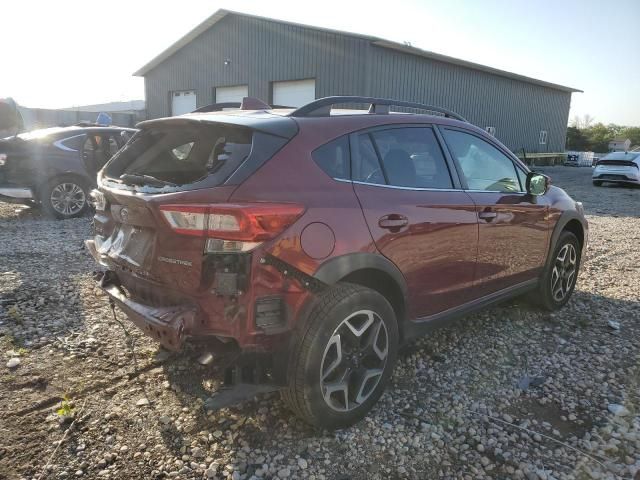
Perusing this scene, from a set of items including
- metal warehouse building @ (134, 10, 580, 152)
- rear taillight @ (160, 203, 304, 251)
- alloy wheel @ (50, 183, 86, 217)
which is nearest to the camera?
rear taillight @ (160, 203, 304, 251)

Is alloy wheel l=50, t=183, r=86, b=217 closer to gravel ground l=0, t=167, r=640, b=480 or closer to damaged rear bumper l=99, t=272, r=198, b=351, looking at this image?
gravel ground l=0, t=167, r=640, b=480

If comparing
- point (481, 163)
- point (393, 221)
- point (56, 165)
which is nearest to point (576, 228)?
point (481, 163)

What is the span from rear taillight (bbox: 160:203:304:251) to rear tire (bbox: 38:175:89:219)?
22.8 feet

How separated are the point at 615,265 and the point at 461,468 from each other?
5180 millimetres

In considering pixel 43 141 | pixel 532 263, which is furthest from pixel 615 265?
pixel 43 141

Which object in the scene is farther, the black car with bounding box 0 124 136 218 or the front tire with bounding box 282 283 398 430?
the black car with bounding box 0 124 136 218

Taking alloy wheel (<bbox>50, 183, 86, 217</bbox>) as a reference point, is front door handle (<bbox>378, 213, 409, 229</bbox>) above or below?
above

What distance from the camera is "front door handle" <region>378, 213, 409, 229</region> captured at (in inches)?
108

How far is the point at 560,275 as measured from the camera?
4625 millimetres

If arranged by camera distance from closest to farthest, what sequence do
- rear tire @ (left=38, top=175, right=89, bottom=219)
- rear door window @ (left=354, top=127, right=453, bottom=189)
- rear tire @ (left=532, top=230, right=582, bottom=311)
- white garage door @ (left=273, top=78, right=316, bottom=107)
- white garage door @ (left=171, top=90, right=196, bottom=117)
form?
rear door window @ (left=354, top=127, right=453, bottom=189) < rear tire @ (left=532, top=230, right=582, bottom=311) < rear tire @ (left=38, top=175, right=89, bottom=219) < white garage door @ (left=273, top=78, right=316, bottom=107) < white garage door @ (left=171, top=90, right=196, bottom=117)

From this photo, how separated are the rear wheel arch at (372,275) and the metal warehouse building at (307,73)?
16160 mm

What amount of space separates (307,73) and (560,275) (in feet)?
54.3

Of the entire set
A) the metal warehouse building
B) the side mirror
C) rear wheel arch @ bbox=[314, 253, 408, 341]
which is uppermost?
the metal warehouse building

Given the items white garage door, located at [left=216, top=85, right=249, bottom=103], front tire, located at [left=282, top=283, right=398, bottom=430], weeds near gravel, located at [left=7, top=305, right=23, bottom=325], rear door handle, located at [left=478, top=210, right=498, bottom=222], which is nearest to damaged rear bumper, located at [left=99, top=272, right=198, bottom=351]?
front tire, located at [left=282, top=283, right=398, bottom=430]
